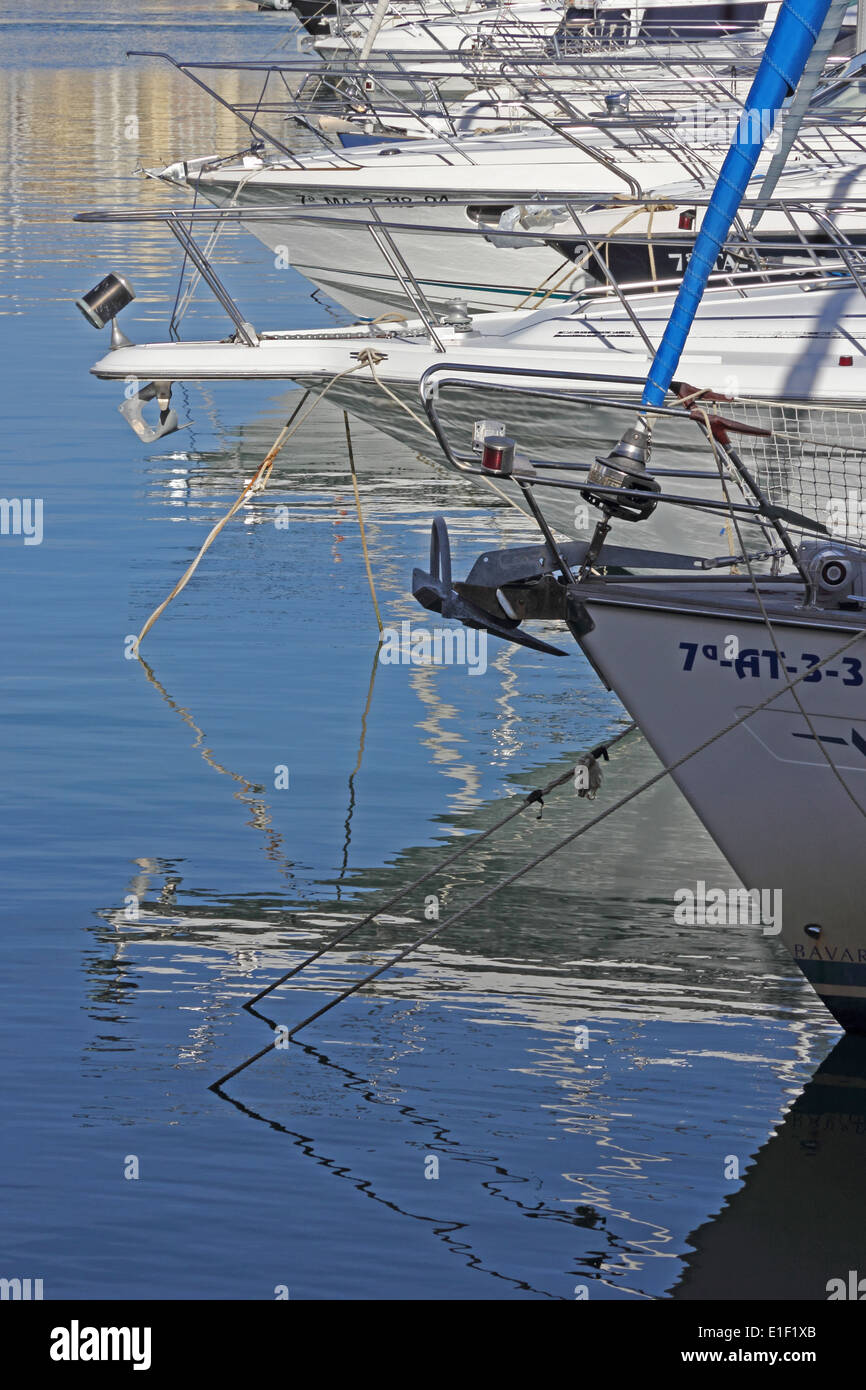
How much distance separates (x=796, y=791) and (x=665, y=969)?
0.99 m

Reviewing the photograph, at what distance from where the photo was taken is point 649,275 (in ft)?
41.3

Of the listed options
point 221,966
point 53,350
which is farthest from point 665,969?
point 53,350

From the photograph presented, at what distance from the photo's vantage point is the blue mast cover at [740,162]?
676 centimetres

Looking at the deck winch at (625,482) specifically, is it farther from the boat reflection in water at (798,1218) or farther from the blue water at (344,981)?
the boat reflection in water at (798,1218)

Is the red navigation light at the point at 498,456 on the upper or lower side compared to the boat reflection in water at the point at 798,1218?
upper

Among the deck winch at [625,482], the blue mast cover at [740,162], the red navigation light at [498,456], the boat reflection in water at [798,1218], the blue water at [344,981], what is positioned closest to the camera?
the boat reflection in water at [798,1218]

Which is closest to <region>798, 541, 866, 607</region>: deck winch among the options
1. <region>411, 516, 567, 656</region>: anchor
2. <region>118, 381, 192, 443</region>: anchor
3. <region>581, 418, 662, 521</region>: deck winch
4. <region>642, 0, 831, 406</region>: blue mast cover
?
<region>581, 418, 662, 521</region>: deck winch

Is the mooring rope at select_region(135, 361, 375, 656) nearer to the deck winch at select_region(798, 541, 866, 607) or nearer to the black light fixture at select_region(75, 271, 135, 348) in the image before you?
the black light fixture at select_region(75, 271, 135, 348)

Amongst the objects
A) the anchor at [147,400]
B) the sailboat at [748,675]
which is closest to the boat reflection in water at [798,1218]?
the sailboat at [748,675]

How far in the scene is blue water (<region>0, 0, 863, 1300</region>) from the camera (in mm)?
5172

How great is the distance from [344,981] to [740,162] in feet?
10.1

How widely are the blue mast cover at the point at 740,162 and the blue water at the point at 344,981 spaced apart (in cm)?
193

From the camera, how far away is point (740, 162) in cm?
677

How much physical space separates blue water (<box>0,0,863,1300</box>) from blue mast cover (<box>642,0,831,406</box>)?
1.93 meters
